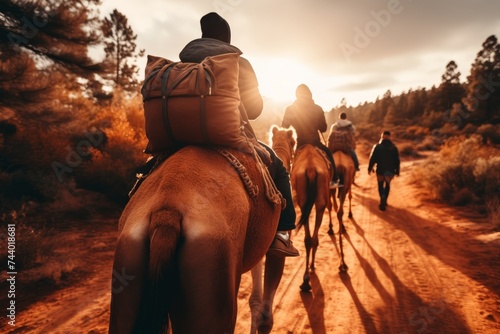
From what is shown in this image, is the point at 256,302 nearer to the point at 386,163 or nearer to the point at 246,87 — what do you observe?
the point at 246,87

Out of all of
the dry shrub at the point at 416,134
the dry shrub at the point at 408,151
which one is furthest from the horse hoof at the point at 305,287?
the dry shrub at the point at 416,134

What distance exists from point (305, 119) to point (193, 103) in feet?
13.6

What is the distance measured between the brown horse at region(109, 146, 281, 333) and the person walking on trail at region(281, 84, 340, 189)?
170 inches

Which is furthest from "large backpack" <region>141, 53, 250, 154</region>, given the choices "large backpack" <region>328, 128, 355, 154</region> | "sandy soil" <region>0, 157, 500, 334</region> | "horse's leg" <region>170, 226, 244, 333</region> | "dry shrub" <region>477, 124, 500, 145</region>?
"dry shrub" <region>477, 124, 500, 145</region>

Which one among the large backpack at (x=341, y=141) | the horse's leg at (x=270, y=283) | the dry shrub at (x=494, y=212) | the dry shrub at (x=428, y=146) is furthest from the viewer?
the dry shrub at (x=428, y=146)

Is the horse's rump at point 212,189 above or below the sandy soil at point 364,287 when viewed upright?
above

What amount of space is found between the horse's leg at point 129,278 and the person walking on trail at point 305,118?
4676 mm

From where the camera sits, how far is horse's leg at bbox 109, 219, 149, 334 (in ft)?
4.47

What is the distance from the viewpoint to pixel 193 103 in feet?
5.84

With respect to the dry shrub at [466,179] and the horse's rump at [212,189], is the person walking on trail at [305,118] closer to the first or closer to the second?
the horse's rump at [212,189]

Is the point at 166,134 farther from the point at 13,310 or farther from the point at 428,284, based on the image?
the point at 428,284

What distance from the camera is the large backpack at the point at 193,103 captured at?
178cm

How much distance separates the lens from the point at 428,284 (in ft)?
16.5

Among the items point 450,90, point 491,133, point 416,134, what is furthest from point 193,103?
point 450,90
